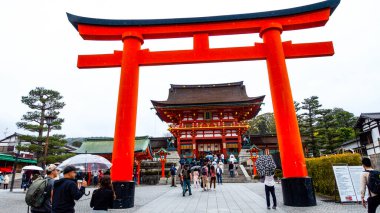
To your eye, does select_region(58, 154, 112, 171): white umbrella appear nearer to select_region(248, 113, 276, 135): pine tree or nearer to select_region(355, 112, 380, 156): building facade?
select_region(355, 112, 380, 156): building facade

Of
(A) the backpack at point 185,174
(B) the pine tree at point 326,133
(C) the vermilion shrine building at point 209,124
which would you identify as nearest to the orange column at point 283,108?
(A) the backpack at point 185,174

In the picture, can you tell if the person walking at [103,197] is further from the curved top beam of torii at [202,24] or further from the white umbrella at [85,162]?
the curved top beam of torii at [202,24]

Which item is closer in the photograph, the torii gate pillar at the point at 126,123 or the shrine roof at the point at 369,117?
the torii gate pillar at the point at 126,123

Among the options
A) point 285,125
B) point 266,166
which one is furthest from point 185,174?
point 285,125

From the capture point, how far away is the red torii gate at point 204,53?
6.98 meters

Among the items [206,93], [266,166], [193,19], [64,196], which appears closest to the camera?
[64,196]

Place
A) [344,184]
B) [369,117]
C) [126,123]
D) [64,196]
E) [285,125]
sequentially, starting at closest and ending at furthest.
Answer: [64,196] < [285,125] < [344,184] < [126,123] < [369,117]

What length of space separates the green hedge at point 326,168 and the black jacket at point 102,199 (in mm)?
7639

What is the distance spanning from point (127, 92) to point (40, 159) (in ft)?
62.1

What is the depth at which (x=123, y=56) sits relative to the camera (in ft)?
26.8

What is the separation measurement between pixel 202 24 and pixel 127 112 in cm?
410

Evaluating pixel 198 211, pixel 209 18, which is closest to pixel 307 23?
pixel 209 18

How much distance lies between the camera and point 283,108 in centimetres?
707

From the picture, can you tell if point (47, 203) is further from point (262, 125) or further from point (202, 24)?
point (262, 125)
